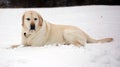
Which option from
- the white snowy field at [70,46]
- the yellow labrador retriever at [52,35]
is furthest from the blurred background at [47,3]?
the yellow labrador retriever at [52,35]

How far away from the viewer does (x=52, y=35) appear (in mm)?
2338

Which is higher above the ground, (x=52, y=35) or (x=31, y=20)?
(x=31, y=20)

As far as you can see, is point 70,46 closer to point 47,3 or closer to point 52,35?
point 52,35

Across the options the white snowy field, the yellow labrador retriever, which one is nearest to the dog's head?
the yellow labrador retriever

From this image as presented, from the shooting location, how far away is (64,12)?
2.42 metres

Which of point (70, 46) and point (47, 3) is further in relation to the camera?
point (47, 3)

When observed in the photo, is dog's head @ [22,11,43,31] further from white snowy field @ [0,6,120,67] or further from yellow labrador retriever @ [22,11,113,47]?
white snowy field @ [0,6,120,67]

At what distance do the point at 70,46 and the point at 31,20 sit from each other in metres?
0.33

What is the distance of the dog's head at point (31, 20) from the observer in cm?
219

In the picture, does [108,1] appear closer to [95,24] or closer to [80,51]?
[95,24]

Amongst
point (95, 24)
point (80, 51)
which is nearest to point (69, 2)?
point (95, 24)

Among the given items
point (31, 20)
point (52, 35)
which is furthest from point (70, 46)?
point (31, 20)

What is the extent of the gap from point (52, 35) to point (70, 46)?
17 centimetres

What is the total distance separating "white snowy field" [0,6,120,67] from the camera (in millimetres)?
2049
